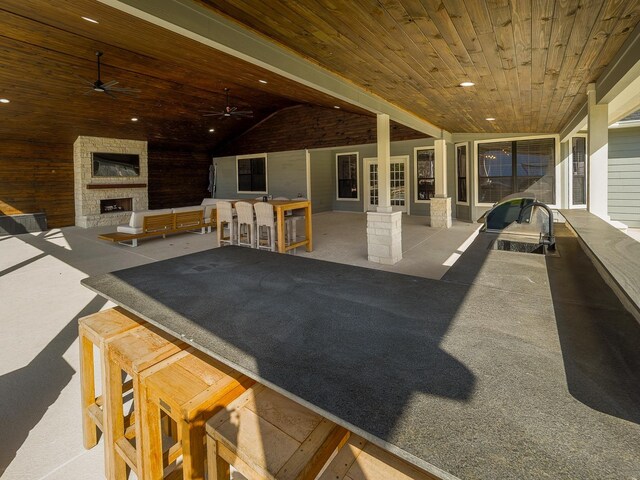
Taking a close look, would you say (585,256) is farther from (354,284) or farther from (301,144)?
(301,144)

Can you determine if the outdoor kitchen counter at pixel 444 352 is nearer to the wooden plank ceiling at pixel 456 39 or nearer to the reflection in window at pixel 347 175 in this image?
the wooden plank ceiling at pixel 456 39

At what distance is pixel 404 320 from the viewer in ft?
4.19

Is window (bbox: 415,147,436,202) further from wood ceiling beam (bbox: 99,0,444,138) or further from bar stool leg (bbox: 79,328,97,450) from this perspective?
bar stool leg (bbox: 79,328,97,450)

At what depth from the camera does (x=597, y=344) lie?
104cm

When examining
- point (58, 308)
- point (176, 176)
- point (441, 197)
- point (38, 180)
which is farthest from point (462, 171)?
point (38, 180)

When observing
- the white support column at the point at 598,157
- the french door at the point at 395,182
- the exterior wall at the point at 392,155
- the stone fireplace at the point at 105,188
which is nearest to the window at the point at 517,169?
the exterior wall at the point at 392,155

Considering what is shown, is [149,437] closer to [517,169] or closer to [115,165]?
[517,169]

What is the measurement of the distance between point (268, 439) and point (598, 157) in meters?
4.06

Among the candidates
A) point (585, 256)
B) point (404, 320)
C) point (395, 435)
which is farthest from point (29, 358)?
point (585, 256)

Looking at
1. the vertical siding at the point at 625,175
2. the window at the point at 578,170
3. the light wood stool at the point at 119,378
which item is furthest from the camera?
the window at the point at 578,170

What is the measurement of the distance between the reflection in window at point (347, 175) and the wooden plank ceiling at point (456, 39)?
8681 mm

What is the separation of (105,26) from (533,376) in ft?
20.3

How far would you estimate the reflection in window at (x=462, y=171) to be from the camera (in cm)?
1024

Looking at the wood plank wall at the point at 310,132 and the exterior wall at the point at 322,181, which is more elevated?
the wood plank wall at the point at 310,132
